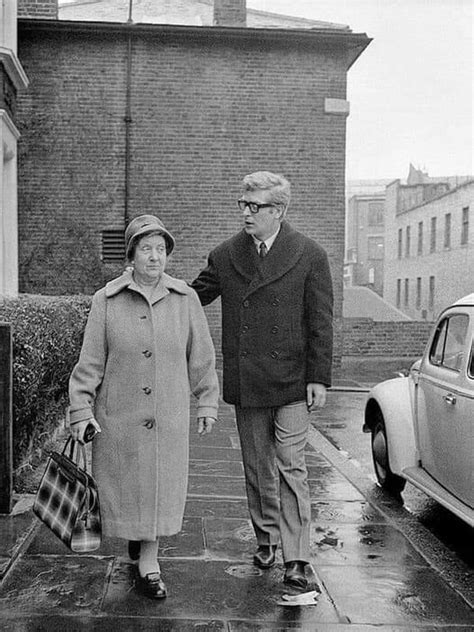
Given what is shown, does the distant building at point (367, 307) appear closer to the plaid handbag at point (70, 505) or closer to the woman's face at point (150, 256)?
the woman's face at point (150, 256)

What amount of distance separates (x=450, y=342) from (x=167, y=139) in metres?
12.2

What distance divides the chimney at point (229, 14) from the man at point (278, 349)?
15051mm

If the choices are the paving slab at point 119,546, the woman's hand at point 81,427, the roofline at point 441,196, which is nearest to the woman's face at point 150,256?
the woman's hand at point 81,427

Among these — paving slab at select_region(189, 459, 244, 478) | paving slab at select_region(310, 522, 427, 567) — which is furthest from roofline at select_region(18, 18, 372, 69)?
paving slab at select_region(310, 522, 427, 567)

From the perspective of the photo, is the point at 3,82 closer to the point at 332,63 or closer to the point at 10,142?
the point at 10,142

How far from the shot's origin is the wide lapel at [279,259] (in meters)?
4.52

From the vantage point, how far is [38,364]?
21.1ft

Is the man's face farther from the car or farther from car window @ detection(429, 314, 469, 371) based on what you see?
car window @ detection(429, 314, 469, 371)

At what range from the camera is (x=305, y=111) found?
1745 centimetres

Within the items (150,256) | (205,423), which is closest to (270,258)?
(150,256)

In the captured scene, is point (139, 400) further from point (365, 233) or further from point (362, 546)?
point (365, 233)

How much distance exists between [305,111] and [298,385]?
13820 millimetres

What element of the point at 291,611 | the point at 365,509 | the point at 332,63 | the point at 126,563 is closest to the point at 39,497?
the point at 126,563

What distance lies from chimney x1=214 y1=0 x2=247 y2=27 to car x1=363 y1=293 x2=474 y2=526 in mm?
13307
